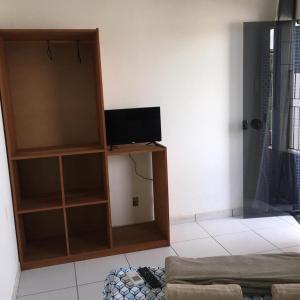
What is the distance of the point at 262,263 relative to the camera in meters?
1.71

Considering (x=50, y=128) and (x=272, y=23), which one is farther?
(x=272, y=23)

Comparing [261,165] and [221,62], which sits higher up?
[221,62]

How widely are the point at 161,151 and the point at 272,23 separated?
1.74m

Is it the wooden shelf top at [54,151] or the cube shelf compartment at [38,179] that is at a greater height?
the wooden shelf top at [54,151]

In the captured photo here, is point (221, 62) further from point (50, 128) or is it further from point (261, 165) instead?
point (50, 128)

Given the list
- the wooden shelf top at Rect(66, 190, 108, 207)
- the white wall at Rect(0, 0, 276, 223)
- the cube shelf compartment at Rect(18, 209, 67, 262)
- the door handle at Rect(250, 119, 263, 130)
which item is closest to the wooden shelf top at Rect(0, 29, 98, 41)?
the white wall at Rect(0, 0, 276, 223)

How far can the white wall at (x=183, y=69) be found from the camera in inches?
121

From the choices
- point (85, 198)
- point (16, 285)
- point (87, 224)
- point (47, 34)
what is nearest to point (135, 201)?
point (87, 224)

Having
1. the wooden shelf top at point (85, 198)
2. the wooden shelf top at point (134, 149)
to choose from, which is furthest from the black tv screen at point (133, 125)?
the wooden shelf top at point (85, 198)

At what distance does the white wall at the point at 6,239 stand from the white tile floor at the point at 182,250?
0.21 meters

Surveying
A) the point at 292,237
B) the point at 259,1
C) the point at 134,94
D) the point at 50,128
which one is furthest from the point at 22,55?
the point at 292,237

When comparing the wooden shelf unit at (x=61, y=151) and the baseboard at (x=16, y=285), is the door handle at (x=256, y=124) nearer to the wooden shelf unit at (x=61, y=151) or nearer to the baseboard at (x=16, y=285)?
the wooden shelf unit at (x=61, y=151)

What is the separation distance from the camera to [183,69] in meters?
3.38

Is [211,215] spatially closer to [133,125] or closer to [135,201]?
[135,201]
